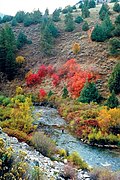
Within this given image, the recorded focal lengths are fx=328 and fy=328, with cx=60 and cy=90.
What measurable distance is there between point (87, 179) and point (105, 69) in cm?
4014

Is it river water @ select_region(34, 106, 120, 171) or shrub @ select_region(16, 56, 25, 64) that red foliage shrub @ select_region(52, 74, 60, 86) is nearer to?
shrub @ select_region(16, 56, 25, 64)

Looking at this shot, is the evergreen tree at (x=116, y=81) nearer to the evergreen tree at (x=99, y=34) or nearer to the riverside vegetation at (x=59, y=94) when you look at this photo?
the riverside vegetation at (x=59, y=94)

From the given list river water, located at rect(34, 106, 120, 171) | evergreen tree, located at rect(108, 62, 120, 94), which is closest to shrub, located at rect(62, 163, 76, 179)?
river water, located at rect(34, 106, 120, 171)

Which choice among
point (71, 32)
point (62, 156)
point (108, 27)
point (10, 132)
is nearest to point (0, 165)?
point (62, 156)

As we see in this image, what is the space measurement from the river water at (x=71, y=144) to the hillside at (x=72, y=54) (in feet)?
35.5

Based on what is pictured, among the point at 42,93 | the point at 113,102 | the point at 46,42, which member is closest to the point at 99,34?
the point at 46,42

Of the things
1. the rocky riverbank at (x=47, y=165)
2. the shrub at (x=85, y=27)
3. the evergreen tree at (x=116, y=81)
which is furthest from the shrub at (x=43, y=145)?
the shrub at (x=85, y=27)

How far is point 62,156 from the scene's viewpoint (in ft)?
85.9

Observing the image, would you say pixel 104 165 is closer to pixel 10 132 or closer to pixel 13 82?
pixel 10 132

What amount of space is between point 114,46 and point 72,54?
1095 centimetres

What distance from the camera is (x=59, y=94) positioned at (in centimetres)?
5731

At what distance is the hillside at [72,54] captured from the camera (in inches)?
2340

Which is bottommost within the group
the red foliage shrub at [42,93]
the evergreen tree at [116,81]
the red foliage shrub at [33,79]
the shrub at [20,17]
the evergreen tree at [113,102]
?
the red foliage shrub at [42,93]

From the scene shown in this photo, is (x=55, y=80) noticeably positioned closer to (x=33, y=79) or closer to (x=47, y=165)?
(x=33, y=79)
